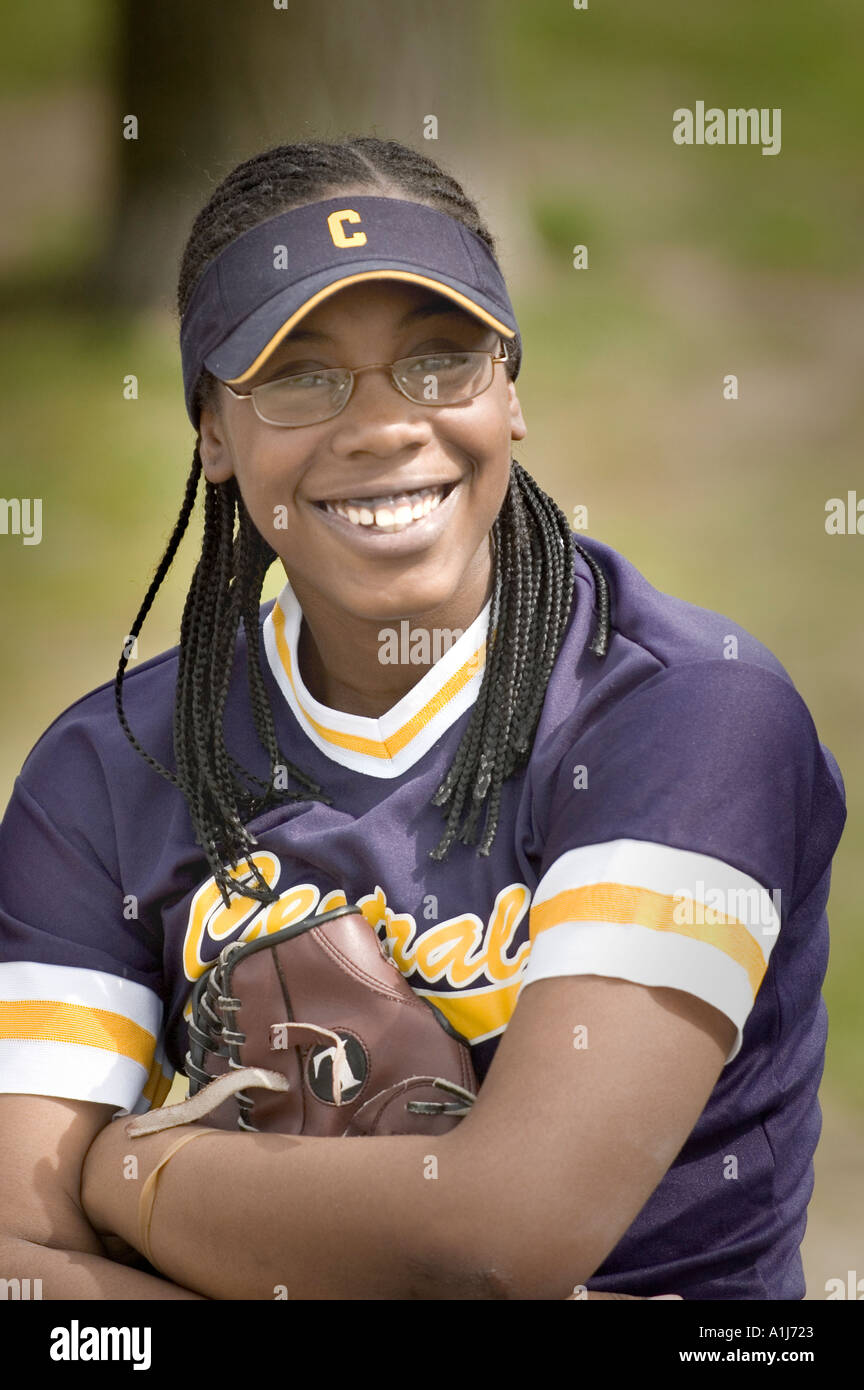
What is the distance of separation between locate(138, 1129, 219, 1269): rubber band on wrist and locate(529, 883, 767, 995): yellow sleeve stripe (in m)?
0.52

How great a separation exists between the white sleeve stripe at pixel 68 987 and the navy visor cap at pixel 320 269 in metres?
0.82

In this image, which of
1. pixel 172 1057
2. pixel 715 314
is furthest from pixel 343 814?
pixel 715 314

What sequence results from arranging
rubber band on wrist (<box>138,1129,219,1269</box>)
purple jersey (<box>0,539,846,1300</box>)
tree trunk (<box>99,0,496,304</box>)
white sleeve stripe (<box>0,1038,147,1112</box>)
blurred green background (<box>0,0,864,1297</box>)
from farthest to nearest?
tree trunk (<box>99,0,496,304</box>), blurred green background (<box>0,0,864,1297</box>), white sleeve stripe (<box>0,1038,147,1112</box>), rubber band on wrist (<box>138,1129,219,1269</box>), purple jersey (<box>0,539,846,1300</box>)

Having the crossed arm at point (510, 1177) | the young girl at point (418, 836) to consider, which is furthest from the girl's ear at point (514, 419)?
the crossed arm at point (510, 1177)

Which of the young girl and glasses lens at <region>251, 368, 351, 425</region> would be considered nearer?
the young girl

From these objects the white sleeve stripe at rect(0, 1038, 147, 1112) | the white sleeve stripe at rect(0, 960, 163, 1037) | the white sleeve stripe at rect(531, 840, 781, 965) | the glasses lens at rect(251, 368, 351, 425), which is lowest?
the white sleeve stripe at rect(0, 1038, 147, 1112)

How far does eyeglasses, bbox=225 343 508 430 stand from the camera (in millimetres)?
1958

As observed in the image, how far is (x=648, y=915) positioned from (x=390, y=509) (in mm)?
621

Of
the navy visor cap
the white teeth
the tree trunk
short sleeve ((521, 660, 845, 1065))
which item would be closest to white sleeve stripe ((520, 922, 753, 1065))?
short sleeve ((521, 660, 845, 1065))

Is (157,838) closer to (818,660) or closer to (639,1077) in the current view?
(639,1077)

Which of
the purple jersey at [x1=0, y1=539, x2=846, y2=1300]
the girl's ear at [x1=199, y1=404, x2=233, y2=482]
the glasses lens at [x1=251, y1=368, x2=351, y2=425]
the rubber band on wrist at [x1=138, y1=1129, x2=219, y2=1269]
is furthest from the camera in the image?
the girl's ear at [x1=199, y1=404, x2=233, y2=482]

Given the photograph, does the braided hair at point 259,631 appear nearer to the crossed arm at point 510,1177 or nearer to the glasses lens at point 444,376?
the glasses lens at point 444,376

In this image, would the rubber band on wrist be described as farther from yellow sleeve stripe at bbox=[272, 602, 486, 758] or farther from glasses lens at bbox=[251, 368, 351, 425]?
glasses lens at bbox=[251, 368, 351, 425]

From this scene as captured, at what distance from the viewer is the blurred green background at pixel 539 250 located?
19.5 feet
